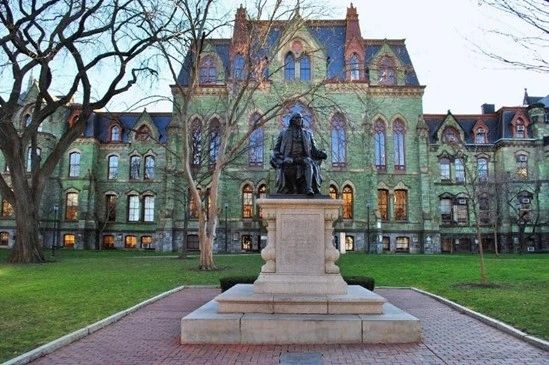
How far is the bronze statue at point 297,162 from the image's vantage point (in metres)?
10.4

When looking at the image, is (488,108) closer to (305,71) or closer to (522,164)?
(522,164)

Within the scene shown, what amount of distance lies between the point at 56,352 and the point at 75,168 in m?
46.5

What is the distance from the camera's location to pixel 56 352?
765 cm

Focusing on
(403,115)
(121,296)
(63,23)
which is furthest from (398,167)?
(121,296)

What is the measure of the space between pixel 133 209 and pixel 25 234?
23781 mm

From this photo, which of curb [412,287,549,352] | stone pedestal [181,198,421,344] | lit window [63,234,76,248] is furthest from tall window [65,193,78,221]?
curb [412,287,549,352]

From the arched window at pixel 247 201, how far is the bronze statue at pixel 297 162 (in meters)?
33.6

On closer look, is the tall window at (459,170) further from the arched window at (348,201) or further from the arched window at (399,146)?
the arched window at (348,201)

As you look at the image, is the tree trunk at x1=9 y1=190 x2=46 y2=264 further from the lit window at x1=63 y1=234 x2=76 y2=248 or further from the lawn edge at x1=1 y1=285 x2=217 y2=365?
the lit window at x1=63 y1=234 x2=76 y2=248

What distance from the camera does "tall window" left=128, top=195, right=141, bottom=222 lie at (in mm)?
50719

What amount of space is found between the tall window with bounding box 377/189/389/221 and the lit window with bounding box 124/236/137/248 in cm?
2481

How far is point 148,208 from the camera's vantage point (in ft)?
167

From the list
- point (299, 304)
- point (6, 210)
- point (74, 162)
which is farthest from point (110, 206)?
point (299, 304)

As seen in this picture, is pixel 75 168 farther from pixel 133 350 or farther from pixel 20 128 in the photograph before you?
pixel 133 350
